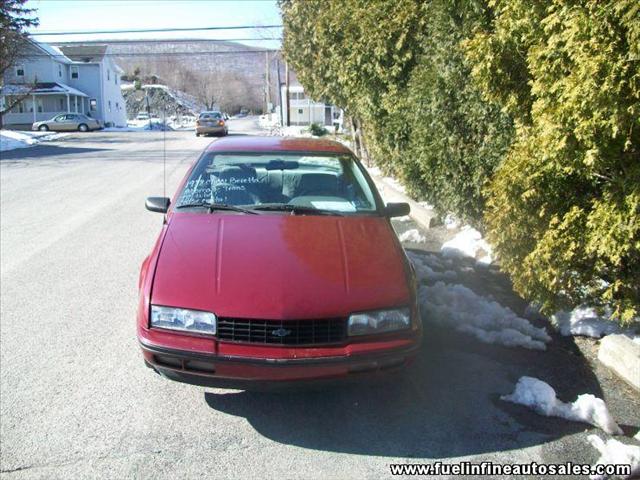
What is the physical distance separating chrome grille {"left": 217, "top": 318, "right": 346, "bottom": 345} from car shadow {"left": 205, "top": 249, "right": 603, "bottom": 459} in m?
0.28

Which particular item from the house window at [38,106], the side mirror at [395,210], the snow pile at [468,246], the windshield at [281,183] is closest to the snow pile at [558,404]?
the side mirror at [395,210]

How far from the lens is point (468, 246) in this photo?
289 inches

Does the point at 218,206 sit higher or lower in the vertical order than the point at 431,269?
higher

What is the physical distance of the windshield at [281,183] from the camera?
4.65 m

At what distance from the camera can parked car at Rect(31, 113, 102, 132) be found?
47.9m

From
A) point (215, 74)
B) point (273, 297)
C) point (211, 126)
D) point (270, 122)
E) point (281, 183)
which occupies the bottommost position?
point (273, 297)

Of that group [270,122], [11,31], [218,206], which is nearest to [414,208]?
[218,206]

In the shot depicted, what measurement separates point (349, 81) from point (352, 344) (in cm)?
885

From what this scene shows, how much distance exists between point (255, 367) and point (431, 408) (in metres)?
1.20

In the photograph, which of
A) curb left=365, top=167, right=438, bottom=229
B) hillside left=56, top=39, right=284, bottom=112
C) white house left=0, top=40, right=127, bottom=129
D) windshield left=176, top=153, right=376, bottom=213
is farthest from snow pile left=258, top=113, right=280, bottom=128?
windshield left=176, top=153, right=376, bottom=213


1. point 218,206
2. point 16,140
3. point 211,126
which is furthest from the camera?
Answer: point 211,126

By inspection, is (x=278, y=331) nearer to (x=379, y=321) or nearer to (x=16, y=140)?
(x=379, y=321)

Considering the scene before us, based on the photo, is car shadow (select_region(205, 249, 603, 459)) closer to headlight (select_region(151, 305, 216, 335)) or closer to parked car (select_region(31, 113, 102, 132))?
headlight (select_region(151, 305, 216, 335))

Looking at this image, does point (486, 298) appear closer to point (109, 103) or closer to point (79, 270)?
point (79, 270)
